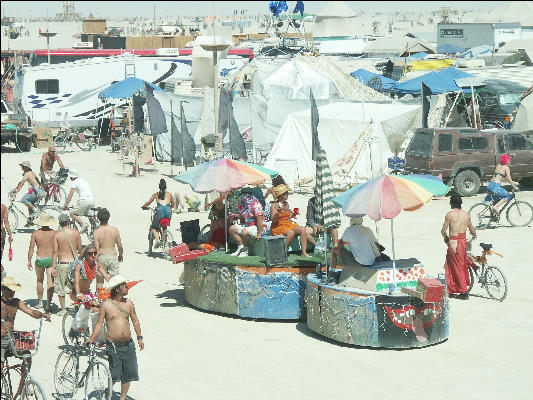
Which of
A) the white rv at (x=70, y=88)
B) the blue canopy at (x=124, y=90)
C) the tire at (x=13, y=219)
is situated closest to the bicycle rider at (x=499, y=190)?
the tire at (x=13, y=219)

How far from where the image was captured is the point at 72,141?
3528 centimetres

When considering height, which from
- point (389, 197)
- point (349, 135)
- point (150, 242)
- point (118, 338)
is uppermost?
point (389, 197)

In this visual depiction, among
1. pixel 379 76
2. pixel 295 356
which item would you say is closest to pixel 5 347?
pixel 295 356

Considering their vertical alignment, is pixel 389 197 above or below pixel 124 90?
below

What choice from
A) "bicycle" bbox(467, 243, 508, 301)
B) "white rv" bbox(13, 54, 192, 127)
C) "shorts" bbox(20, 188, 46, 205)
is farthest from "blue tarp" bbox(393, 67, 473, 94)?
"bicycle" bbox(467, 243, 508, 301)

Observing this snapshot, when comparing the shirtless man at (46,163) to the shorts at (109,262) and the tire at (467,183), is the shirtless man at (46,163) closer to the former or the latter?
the shorts at (109,262)

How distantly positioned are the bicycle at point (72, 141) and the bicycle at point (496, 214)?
59.3ft

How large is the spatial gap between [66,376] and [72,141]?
86.1ft

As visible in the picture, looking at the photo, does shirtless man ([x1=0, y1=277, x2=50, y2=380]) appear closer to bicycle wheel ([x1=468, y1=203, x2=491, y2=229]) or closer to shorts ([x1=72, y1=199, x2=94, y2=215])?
shorts ([x1=72, y1=199, x2=94, y2=215])

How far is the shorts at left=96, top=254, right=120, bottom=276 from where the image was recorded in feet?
43.2

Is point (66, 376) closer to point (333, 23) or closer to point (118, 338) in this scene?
point (118, 338)

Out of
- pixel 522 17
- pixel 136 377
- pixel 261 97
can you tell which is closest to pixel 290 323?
pixel 136 377

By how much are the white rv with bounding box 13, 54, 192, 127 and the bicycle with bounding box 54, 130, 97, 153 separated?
6.30 feet

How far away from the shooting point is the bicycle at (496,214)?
749 inches
